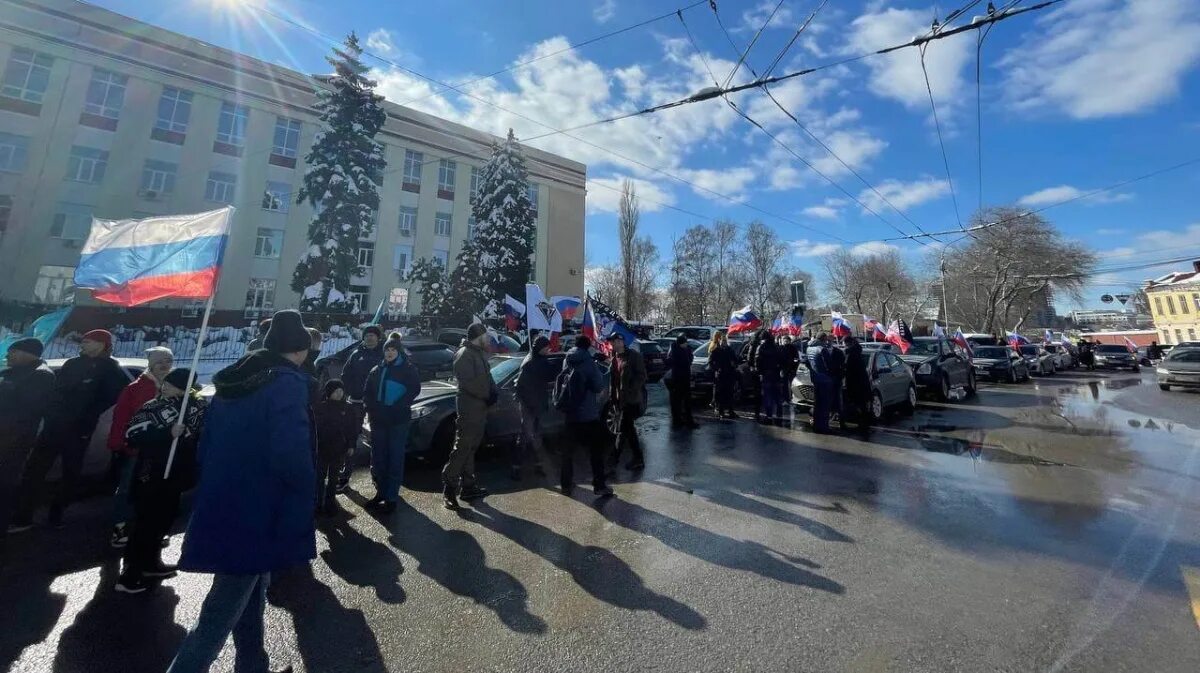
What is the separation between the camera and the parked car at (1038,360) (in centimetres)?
2561

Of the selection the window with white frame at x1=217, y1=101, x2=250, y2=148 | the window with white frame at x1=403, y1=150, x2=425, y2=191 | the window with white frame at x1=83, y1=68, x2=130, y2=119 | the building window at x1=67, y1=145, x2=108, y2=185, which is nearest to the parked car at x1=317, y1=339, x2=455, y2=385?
the building window at x1=67, y1=145, x2=108, y2=185

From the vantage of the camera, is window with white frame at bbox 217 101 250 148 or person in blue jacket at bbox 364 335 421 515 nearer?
person in blue jacket at bbox 364 335 421 515

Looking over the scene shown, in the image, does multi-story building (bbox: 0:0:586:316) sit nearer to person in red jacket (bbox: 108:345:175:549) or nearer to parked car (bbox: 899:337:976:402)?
person in red jacket (bbox: 108:345:175:549)

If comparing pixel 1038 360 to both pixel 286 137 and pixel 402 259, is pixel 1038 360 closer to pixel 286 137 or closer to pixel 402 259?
pixel 402 259

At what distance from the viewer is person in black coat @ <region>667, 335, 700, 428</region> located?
31.4ft

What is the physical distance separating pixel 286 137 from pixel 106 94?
309 inches

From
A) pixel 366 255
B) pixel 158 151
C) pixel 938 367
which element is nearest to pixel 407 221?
pixel 366 255

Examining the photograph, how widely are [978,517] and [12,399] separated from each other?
895 centimetres

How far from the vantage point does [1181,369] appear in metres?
16.7

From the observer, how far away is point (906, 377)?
1212 cm

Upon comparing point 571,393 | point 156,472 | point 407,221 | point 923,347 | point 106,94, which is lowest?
point 156,472

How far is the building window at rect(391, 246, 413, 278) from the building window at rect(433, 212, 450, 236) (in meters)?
2.46

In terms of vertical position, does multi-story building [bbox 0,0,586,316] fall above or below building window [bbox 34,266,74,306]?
above

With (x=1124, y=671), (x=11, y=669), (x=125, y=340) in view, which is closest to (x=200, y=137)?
(x=125, y=340)
